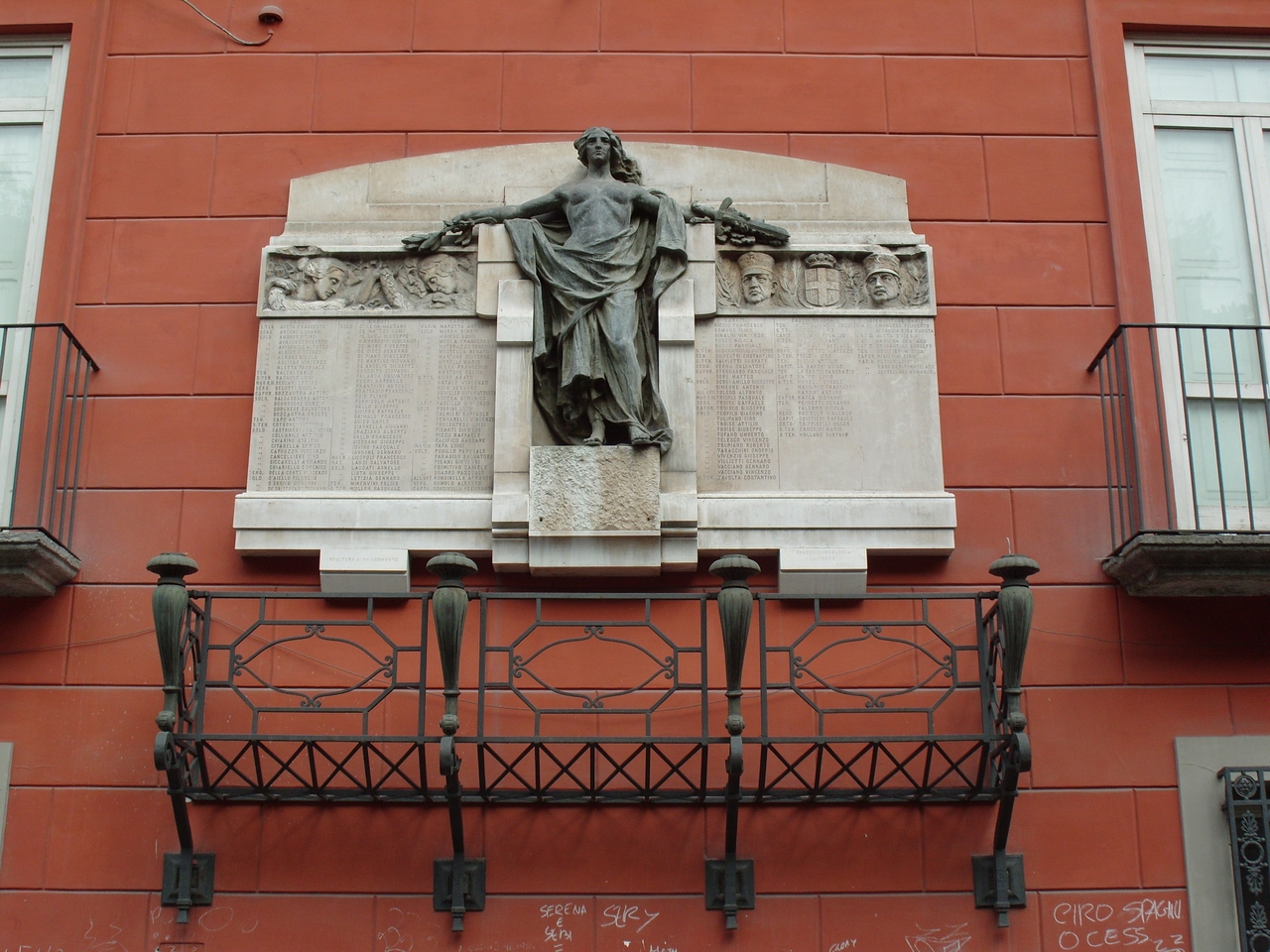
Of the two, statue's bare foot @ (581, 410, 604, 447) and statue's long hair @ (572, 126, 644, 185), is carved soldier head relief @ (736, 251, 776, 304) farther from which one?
statue's bare foot @ (581, 410, 604, 447)

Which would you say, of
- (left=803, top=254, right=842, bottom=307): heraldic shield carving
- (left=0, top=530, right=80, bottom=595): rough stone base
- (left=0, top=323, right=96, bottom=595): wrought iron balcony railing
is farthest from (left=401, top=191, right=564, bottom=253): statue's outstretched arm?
(left=0, top=530, right=80, bottom=595): rough stone base

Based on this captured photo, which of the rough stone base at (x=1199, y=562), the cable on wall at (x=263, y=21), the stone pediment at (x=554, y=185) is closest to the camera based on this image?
the rough stone base at (x=1199, y=562)

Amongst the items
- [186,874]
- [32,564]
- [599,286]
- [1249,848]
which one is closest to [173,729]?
[186,874]

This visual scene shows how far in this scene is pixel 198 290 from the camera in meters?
8.57

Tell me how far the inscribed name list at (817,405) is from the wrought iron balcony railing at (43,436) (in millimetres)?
3180

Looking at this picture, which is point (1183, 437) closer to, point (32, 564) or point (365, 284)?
point (365, 284)

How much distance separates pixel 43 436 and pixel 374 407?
5.59 ft

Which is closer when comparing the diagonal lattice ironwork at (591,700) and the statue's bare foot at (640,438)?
the diagonal lattice ironwork at (591,700)

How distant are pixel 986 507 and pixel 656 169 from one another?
2.52 meters

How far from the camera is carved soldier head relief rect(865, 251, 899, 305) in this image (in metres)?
8.42

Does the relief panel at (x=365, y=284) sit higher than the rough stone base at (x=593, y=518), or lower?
higher

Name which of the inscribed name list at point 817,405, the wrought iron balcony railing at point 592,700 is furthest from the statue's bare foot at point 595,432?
the wrought iron balcony railing at point 592,700

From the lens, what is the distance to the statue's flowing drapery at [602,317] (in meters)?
8.04

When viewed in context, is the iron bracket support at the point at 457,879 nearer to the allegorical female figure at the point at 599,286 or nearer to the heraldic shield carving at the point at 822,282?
the allegorical female figure at the point at 599,286
